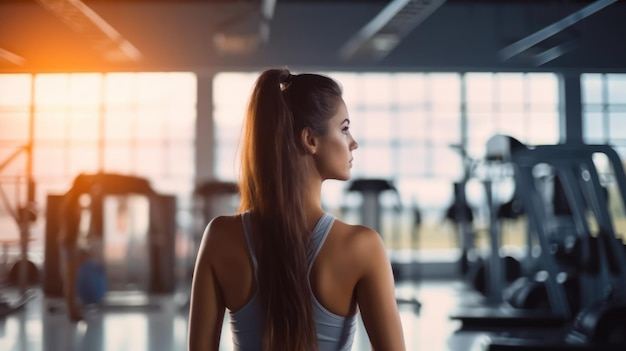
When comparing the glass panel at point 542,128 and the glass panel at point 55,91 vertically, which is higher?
the glass panel at point 55,91

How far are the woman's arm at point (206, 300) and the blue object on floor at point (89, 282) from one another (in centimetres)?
460

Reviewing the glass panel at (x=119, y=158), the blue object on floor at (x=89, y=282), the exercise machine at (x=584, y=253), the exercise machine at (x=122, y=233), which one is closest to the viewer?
the exercise machine at (x=584, y=253)

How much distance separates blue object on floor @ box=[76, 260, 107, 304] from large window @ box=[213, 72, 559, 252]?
13.4 ft

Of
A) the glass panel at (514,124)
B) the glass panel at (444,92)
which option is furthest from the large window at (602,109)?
the glass panel at (444,92)

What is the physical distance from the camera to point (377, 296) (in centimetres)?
93

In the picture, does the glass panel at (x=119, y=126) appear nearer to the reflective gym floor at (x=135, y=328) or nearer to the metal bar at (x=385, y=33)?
the reflective gym floor at (x=135, y=328)

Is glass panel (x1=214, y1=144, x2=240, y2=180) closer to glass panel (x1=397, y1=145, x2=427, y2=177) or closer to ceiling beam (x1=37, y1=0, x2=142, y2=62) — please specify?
ceiling beam (x1=37, y1=0, x2=142, y2=62)

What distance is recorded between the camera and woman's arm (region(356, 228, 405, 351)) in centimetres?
92

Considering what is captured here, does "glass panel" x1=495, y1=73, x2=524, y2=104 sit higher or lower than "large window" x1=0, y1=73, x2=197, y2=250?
higher

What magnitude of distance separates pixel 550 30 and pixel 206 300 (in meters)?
6.15

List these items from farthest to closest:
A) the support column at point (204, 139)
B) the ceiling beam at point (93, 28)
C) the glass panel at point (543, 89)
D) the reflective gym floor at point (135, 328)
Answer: the glass panel at point (543, 89) → the support column at point (204, 139) → the ceiling beam at point (93, 28) → the reflective gym floor at point (135, 328)

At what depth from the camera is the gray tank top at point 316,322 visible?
3.09ft

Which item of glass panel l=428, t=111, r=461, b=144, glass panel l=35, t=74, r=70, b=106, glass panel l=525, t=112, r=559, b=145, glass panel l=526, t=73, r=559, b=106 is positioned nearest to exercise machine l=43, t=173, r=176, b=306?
glass panel l=35, t=74, r=70, b=106

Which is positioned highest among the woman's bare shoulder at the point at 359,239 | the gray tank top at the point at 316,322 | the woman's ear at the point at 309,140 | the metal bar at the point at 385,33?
the metal bar at the point at 385,33
